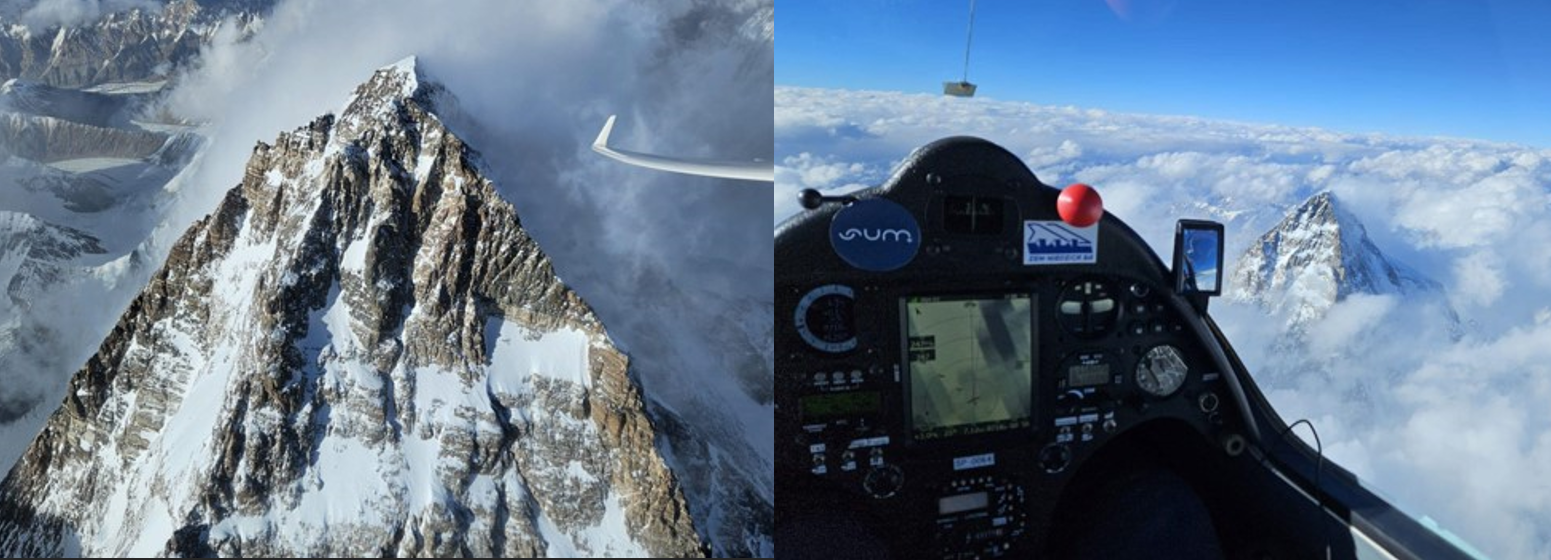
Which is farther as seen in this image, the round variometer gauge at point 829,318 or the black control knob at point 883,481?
the black control knob at point 883,481

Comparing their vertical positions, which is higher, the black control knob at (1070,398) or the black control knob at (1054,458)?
the black control knob at (1070,398)

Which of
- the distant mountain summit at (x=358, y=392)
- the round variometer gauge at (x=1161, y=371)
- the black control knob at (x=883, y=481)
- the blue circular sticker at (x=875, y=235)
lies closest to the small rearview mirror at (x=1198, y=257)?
the round variometer gauge at (x=1161, y=371)

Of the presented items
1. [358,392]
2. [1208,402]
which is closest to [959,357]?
[1208,402]

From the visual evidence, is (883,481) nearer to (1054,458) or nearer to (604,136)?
(1054,458)

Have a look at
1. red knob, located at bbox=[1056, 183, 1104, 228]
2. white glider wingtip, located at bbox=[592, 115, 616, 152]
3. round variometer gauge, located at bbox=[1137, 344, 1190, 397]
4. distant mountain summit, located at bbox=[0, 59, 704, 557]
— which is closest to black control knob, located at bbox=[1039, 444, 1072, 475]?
round variometer gauge, located at bbox=[1137, 344, 1190, 397]

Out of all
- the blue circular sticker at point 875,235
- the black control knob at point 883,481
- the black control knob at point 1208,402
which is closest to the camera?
the blue circular sticker at point 875,235

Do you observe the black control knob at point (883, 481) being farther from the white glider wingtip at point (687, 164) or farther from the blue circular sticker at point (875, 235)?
the white glider wingtip at point (687, 164)

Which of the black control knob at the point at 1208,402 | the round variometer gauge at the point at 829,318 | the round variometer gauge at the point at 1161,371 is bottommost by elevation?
the black control knob at the point at 1208,402
